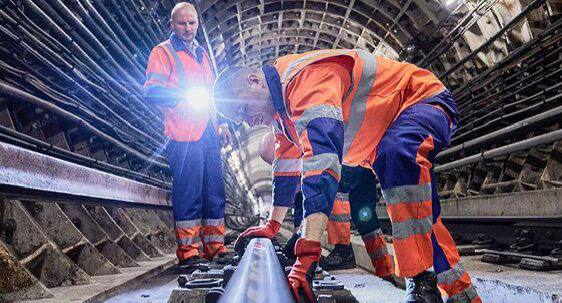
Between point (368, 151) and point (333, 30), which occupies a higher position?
point (333, 30)

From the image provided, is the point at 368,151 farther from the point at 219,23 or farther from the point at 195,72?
the point at 219,23

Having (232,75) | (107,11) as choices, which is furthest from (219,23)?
(232,75)

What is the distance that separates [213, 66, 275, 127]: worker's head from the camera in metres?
2.11

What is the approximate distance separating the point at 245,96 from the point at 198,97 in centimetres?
166

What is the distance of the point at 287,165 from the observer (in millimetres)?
2928

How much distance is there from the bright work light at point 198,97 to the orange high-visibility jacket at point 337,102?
1.44 metres

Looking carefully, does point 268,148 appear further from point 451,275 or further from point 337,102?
point 451,275

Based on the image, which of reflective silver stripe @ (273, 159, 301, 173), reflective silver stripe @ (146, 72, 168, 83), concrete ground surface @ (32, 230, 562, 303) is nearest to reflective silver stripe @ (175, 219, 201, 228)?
concrete ground surface @ (32, 230, 562, 303)

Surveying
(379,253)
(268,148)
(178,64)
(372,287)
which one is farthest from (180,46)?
(372,287)

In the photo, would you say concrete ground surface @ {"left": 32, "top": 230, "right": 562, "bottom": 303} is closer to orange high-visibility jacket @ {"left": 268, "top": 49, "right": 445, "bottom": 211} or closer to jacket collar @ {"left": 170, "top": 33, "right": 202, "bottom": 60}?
orange high-visibility jacket @ {"left": 268, "top": 49, "right": 445, "bottom": 211}

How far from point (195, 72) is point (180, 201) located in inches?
45.9

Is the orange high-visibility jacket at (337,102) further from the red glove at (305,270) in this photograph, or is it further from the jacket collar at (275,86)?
the red glove at (305,270)

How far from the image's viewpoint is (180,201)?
3.36 meters

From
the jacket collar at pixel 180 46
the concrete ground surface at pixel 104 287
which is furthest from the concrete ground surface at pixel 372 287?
the jacket collar at pixel 180 46
